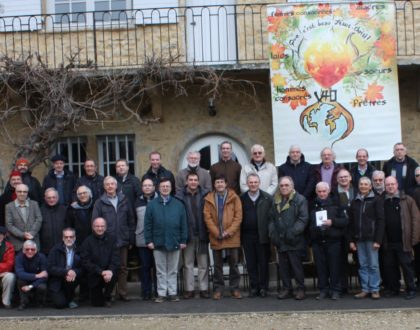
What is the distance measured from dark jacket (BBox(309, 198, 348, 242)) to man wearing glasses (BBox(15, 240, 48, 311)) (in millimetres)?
3852

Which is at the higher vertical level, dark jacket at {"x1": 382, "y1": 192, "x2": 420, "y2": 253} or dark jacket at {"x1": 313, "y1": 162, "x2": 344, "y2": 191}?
dark jacket at {"x1": 313, "y1": 162, "x2": 344, "y2": 191}

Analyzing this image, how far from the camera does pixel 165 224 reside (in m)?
10.1

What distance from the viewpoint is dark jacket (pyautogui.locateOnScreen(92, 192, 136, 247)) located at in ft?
33.8

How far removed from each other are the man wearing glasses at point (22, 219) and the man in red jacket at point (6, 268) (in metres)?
0.13

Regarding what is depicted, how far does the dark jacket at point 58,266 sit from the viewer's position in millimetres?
9945

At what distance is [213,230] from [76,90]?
4517 millimetres

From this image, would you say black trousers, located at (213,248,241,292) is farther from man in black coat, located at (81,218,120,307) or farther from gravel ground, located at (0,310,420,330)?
man in black coat, located at (81,218,120,307)

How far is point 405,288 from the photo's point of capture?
1038 centimetres

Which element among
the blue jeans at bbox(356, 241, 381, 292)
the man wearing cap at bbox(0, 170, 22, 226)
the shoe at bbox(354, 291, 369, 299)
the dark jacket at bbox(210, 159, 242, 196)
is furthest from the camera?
the dark jacket at bbox(210, 159, 242, 196)

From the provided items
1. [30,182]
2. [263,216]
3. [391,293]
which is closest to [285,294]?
[263,216]

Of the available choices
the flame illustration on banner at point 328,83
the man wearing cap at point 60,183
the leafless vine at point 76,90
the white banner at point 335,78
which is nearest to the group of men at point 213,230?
the man wearing cap at point 60,183

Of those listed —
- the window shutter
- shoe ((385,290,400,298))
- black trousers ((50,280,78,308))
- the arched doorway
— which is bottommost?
shoe ((385,290,400,298))

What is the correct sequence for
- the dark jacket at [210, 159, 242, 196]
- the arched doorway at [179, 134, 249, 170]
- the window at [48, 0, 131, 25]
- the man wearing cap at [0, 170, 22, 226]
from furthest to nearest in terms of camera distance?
the window at [48, 0, 131, 25] → the arched doorway at [179, 134, 249, 170] → the dark jacket at [210, 159, 242, 196] → the man wearing cap at [0, 170, 22, 226]

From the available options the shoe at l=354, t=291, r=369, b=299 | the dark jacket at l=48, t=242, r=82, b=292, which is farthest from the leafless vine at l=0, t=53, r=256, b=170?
the shoe at l=354, t=291, r=369, b=299
